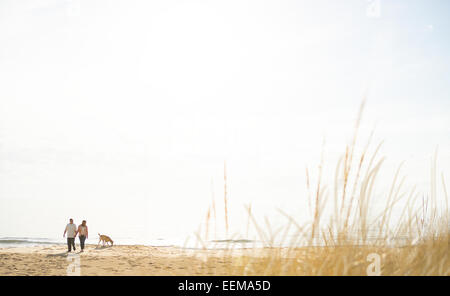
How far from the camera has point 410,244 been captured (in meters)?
3.12

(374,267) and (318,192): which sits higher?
(318,192)
